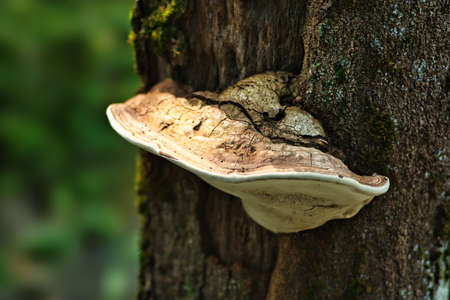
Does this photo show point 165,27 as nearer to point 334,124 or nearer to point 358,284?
point 334,124

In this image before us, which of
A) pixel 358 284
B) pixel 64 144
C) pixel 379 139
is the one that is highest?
pixel 379 139

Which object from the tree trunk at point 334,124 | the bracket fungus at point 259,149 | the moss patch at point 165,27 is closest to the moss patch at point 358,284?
the tree trunk at point 334,124

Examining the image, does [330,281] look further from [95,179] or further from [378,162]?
[95,179]

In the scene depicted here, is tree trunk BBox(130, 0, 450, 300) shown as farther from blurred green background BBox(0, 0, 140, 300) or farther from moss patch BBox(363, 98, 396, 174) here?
blurred green background BBox(0, 0, 140, 300)

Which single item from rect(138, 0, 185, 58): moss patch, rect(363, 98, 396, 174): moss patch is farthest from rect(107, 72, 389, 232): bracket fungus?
rect(138, 0, 185, 58): moss patch

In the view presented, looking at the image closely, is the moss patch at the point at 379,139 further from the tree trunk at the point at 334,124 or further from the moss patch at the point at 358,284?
the moss patch at the point at 358,284

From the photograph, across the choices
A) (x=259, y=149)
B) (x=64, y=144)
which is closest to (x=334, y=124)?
(x=259, y=149)
